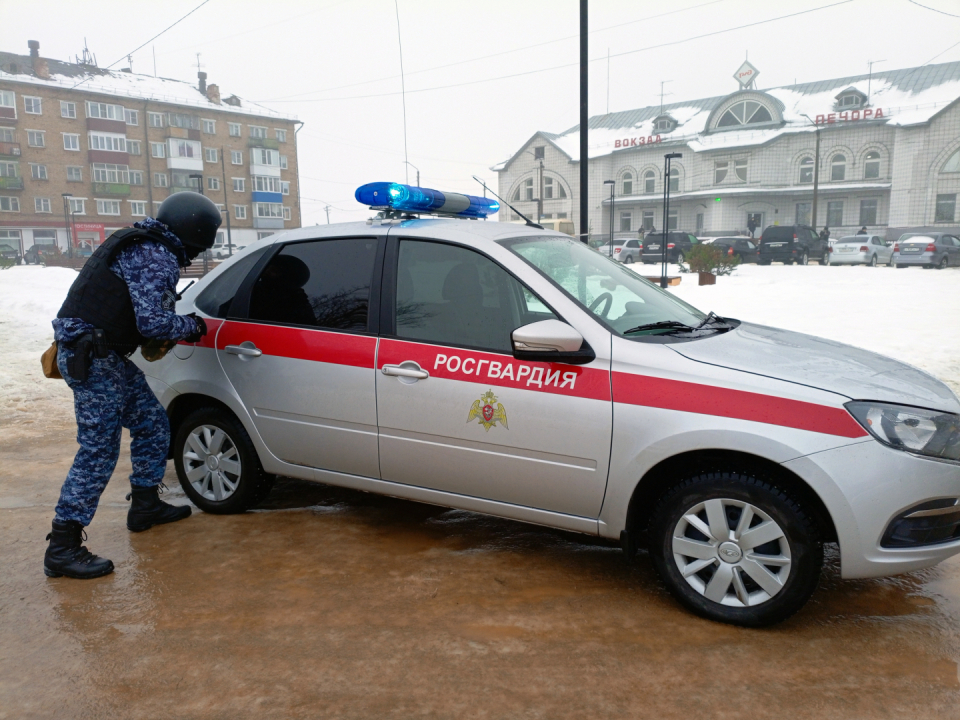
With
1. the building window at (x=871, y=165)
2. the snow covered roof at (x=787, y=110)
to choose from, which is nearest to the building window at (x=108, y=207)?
the snow covered roof at (x=787, y=110)

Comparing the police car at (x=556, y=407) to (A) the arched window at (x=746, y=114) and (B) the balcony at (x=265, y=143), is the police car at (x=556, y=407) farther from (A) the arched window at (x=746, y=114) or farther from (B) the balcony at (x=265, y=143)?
(B) the balcony at (x=265, y=143)

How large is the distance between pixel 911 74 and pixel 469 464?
48.4 m

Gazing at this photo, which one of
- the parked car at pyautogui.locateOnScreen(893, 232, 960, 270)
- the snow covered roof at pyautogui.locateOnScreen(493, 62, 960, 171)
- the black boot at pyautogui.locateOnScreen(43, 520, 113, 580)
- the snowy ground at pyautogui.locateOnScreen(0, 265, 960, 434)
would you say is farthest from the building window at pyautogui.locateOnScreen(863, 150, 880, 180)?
the black boot at pyautogui.locateOnScreen(43, 520, 113, 580)

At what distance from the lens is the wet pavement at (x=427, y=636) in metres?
2.59

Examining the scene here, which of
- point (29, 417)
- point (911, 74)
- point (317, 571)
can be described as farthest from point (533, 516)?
point (911, 74)

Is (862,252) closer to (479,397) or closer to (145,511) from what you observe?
(479,397)

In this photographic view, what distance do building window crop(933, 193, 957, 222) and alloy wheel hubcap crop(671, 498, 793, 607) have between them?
43488 millimetres

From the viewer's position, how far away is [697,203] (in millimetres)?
50219

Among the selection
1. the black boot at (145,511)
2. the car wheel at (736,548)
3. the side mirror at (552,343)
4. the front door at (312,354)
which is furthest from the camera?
the black boot at (145,511)

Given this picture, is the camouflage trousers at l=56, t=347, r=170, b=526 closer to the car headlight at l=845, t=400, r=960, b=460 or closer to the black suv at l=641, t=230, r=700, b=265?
the car headlight at l=845, t=400, r=960, b=460

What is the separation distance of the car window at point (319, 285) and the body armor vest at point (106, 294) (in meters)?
0.63

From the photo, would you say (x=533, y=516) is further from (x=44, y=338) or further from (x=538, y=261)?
(x=44, y=338)

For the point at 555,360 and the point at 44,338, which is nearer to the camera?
the point at 555,360

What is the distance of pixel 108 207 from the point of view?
48.7 meters
